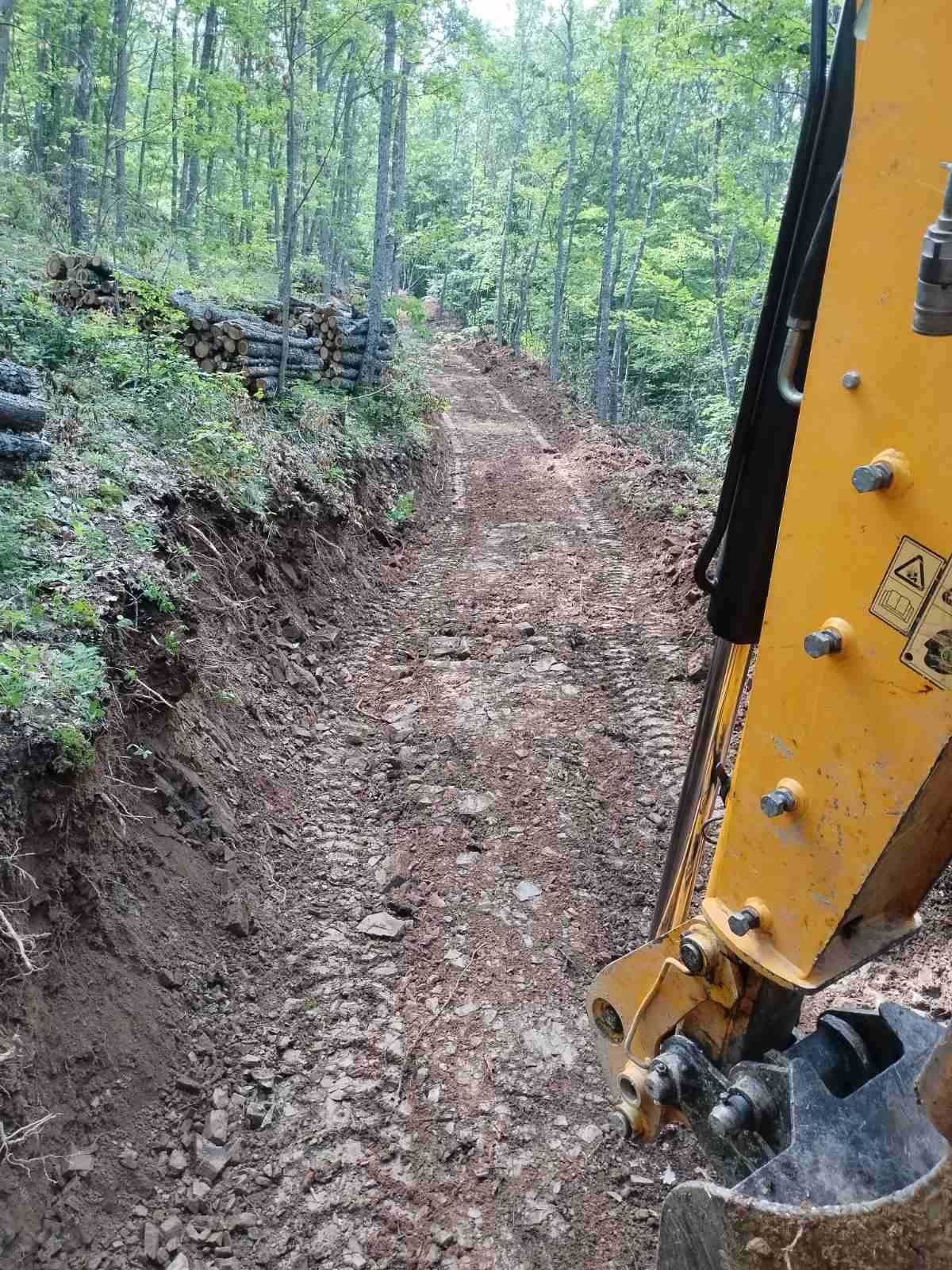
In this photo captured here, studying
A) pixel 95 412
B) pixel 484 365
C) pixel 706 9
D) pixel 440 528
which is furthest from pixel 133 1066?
pixel 484 365

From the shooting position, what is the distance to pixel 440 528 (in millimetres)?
10570

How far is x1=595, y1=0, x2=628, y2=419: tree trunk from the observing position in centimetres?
1734

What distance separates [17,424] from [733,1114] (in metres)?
5.21


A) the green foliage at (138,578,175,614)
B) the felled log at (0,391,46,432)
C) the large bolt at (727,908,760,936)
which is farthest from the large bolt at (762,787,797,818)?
the felled log at (0,391,46,432)

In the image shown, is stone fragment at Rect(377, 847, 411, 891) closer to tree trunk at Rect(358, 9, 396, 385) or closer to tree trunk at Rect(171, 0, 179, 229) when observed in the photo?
tree trunk at Rect(358, 9, 396, 385)

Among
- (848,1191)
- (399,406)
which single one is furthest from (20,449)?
(399,406)

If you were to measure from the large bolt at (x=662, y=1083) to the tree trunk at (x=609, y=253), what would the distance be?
1771 cm

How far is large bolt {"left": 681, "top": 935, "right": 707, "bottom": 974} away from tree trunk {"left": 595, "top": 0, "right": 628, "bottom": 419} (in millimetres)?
17658

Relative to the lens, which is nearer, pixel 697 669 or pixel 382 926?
pixel 382 926

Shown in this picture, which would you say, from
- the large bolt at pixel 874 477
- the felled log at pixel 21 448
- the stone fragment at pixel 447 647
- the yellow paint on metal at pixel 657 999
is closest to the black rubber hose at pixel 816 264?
the large bolt at pixel 874 477

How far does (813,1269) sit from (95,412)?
6672 mm

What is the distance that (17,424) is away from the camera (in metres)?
4.93

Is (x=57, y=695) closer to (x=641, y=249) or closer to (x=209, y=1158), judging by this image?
(x=209, y=1158)

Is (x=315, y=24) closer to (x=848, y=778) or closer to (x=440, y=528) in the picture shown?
(x=440, y=528)
